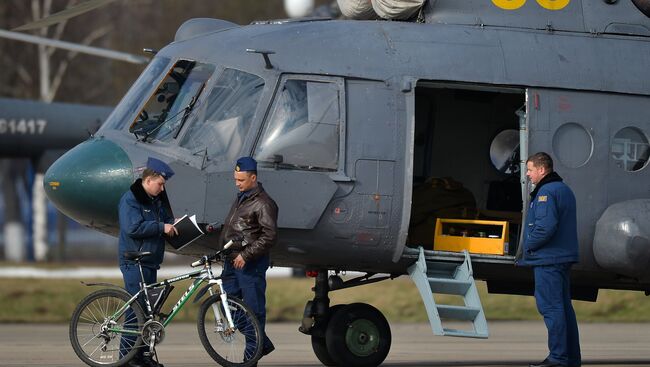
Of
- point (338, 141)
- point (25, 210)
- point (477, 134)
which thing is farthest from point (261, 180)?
point (25, 210)

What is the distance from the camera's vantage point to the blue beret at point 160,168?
473 inches

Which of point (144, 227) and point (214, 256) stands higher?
point (144, 227)

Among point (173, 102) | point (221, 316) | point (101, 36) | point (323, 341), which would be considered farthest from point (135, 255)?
point (101, 36)

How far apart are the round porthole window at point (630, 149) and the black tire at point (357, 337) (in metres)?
2.61

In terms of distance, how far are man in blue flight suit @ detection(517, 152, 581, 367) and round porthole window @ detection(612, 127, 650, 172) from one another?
1.09 metres

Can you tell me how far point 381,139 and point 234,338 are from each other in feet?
7.17

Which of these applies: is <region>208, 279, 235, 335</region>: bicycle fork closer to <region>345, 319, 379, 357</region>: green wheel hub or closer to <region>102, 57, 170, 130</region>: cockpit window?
<region>345, 319, 379, 357</region>: green wheel hub

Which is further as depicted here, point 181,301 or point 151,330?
point 181,301

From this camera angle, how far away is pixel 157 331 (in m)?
11.8

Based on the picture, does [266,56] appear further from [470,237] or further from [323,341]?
[323,341]

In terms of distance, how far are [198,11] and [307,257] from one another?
30.7 metres

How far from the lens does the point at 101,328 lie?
11688 millimetres

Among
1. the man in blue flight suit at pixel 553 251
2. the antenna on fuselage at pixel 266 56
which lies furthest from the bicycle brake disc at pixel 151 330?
the man in blue flight suit at pixel 553 251

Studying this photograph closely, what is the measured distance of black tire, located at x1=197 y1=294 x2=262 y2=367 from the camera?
11.7m
